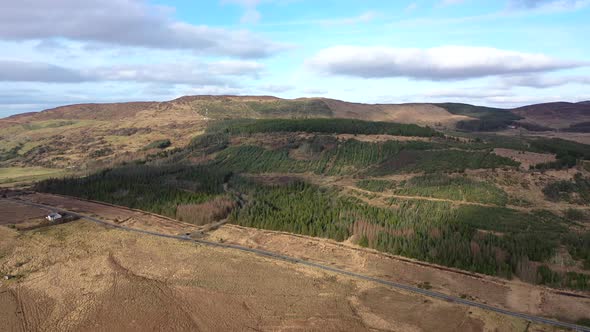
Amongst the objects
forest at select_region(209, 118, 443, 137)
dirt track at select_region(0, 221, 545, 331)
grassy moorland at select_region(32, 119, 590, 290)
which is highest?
forest at select_region(209, 118, 443, 137)

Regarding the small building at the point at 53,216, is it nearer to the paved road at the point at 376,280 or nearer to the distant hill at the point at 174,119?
the paved road at the point at 376,280

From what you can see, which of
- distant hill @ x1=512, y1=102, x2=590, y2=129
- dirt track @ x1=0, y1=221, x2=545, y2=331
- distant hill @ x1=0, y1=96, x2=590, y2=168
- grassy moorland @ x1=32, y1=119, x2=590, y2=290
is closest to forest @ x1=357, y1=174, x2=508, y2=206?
grassy moorland @ x1=32, y1=119, x2=590, y2=290

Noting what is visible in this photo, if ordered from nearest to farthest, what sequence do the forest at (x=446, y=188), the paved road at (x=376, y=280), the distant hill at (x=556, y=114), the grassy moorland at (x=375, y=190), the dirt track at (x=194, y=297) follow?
the paved road at (x=376, y=280) < the dirt track at (x=194, y=297) < the grassy moorland at (x=375, y=190) < the forest at (x=446, y=188) < the distant hill at (x=556, y=114)

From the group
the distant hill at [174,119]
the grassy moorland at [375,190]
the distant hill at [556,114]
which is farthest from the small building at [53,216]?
the distant hill at [556,114]

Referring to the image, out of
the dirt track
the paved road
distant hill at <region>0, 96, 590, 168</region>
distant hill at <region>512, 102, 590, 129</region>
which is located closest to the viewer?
the paved road

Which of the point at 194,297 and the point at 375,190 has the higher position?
the point at 375,190

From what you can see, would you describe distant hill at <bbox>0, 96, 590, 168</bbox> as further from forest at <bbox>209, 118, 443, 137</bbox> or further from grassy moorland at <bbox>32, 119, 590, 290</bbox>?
grassy moorland at <bbox>32, 119, 590, 290</bbox>

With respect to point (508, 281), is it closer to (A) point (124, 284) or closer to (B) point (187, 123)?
(A) point (124, 284)

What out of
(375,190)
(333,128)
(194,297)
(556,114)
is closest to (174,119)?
(333,128)

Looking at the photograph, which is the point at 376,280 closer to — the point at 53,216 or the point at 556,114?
the point at 53,216

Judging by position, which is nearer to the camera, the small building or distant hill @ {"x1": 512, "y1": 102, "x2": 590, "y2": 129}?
the small building

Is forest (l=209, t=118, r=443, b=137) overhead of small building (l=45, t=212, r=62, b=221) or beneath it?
overhead

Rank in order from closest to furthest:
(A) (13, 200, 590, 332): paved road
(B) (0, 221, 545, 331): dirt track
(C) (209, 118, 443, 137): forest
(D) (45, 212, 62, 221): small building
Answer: (A) (13, 200, 590, 332): paved road < (B) (0, 221, 545, 331): dirt track < (D) (45, 212, 62, 221): small building < (C) (209, 118, 443, 137): forest
